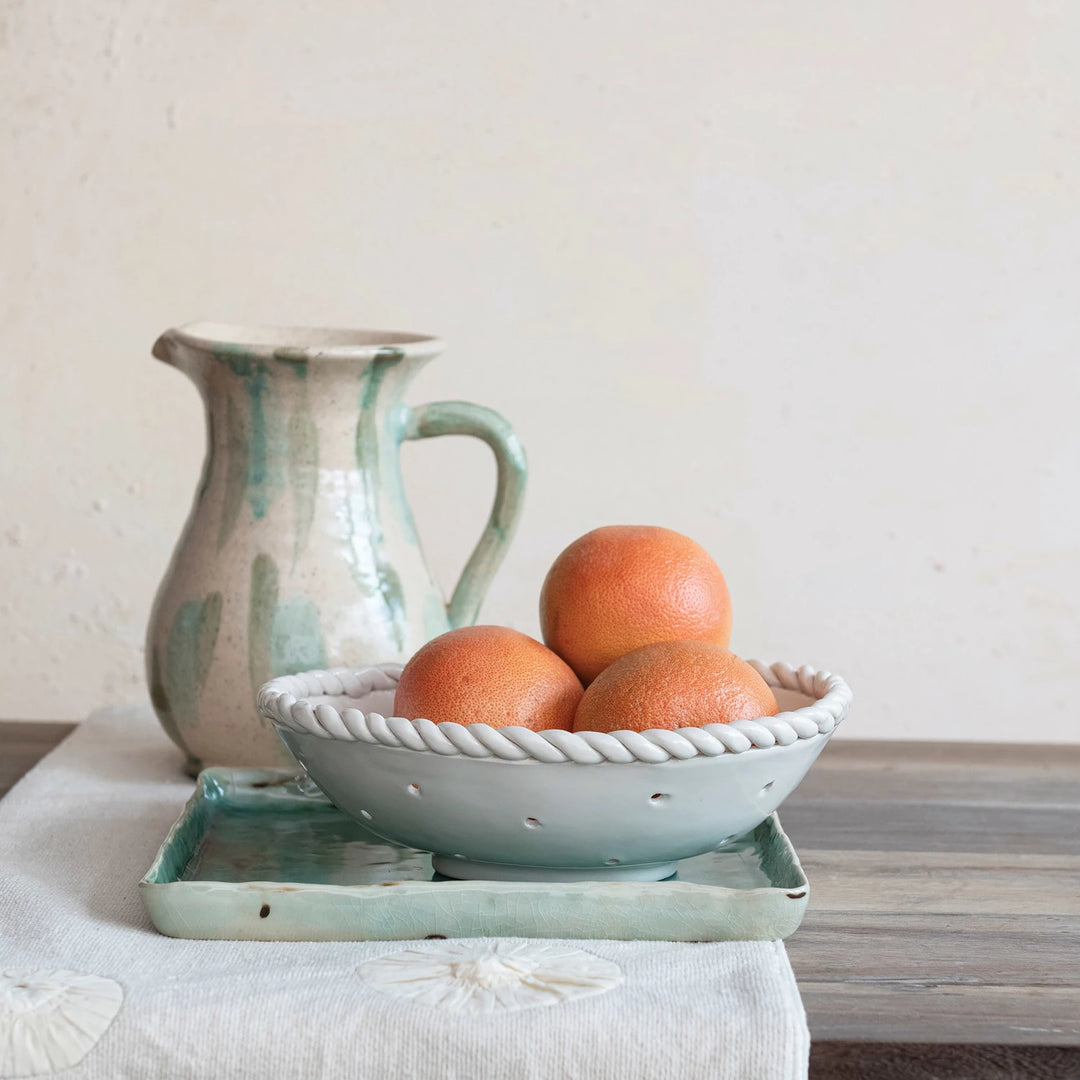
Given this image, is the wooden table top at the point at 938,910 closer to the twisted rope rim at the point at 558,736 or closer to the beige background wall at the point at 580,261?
the twisted rope rim at the point at 558,736

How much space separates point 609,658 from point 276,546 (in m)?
0.22

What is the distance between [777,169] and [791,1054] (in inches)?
45.6

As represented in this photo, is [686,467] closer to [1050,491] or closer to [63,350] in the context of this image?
[1050,491]

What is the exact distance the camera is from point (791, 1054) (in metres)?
0.39

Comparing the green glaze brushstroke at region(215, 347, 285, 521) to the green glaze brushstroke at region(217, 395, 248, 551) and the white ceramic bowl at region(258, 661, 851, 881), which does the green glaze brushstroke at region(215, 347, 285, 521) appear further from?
the white ceramic bowl at region(258, 661, 851, 881)

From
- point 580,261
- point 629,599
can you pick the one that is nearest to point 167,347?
point 629,599

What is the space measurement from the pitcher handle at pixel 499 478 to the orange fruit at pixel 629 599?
191 millimetres

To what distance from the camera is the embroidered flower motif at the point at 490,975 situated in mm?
407

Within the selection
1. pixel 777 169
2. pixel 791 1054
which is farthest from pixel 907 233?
pixel 791 1054

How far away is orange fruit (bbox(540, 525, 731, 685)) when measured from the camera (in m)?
0.54

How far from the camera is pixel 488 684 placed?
1.60ft

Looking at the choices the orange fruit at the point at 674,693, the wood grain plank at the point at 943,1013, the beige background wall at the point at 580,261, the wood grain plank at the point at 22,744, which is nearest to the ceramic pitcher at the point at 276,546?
the wood grain plank at the point at 22,744

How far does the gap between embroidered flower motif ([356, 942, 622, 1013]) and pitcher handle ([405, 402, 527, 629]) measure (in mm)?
310

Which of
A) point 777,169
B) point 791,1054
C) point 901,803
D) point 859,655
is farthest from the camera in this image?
point 859,655
